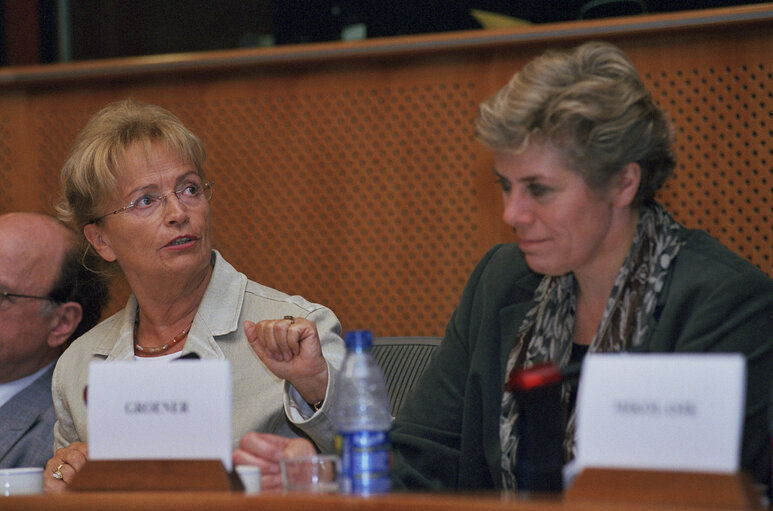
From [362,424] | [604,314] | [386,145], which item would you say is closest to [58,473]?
[362,424]

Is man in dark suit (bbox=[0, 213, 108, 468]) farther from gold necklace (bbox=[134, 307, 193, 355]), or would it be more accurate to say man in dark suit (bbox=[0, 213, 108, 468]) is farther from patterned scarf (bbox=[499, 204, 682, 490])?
patterned scarf (bbox=[499, 204, 682, 490])

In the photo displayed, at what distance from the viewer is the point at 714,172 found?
113 inches

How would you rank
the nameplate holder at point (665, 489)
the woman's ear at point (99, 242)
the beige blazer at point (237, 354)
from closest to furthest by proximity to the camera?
the nameplate holder at point (665, 489) → the beige blazer at point (237, 354) → the woman's ear at point (99, 242)

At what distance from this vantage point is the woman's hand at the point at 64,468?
176cm

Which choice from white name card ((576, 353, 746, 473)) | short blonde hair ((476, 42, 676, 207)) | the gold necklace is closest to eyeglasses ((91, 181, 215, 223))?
the gold necklace

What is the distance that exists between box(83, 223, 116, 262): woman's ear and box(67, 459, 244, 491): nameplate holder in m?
1.15

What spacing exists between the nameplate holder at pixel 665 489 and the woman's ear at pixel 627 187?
766 millimetres

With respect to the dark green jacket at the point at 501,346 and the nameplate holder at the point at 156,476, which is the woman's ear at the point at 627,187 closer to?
the dark green jacket at the point at 501,346

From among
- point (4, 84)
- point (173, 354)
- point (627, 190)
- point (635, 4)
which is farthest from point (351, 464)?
point (4, 84)

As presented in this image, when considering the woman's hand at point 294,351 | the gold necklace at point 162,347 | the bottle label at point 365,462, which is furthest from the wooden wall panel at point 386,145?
the bottle label at point 365,462

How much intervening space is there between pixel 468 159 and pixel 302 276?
0.71 meters

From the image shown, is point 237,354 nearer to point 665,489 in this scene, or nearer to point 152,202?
point 152,202

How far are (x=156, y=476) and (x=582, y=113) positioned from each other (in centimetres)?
96

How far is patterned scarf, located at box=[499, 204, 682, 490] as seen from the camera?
1738 millimetres
